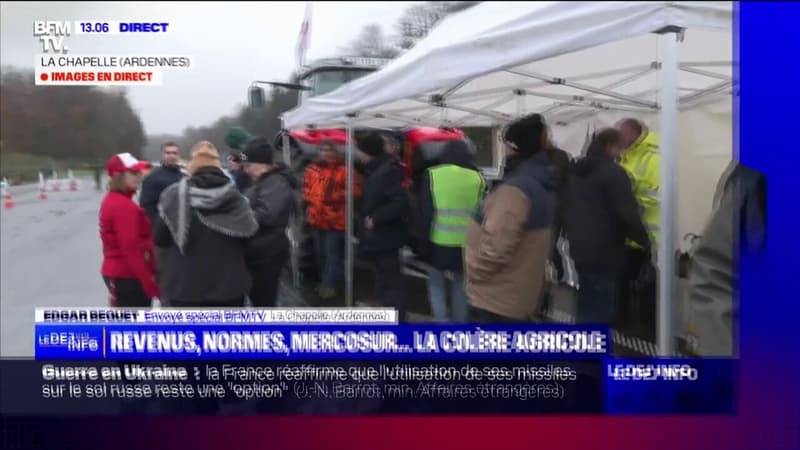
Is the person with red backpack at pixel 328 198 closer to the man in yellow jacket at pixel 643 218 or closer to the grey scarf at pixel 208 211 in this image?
the grey scarf at pixel 208 211

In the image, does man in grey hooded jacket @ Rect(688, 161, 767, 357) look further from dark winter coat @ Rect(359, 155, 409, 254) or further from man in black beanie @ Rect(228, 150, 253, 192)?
man in black beanie @ Rect(228, 150, 253, 192)

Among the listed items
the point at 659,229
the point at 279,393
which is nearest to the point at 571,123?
the point at 659,229

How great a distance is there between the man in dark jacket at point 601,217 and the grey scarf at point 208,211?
3.54 ft

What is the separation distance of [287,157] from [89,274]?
759 millimetres

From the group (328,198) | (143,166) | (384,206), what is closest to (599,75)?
(384,206)

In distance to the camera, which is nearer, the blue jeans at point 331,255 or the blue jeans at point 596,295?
the blue jeans at point 596,295

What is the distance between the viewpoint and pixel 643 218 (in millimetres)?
2332

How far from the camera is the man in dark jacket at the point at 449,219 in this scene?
2340 mm

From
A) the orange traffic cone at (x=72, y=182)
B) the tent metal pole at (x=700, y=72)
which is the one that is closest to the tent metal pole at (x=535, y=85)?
the tent metal pole at (x=700, y=72)

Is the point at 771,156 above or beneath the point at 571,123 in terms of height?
beneath

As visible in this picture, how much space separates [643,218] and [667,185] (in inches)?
10.3

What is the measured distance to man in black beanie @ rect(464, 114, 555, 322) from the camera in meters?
2.27

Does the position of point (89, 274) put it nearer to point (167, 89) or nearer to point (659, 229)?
point (167, 89)

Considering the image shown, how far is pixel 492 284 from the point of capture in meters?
2.25
